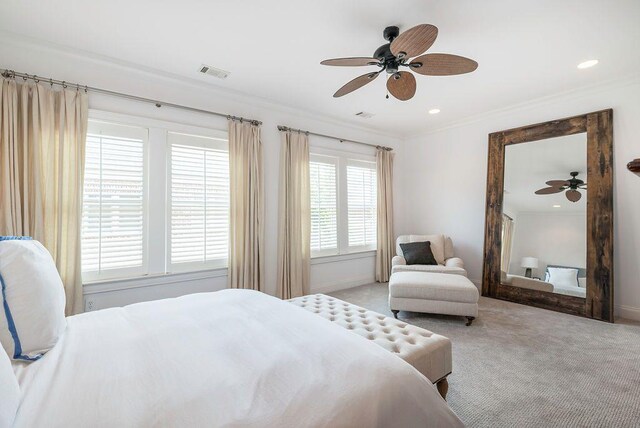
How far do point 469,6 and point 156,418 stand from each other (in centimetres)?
295

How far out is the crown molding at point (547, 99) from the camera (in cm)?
330

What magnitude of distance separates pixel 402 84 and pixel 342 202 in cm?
247

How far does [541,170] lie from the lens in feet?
12.8

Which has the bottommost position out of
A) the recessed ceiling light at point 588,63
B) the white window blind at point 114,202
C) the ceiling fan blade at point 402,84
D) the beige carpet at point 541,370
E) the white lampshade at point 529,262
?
the beige carpet at point 541,370

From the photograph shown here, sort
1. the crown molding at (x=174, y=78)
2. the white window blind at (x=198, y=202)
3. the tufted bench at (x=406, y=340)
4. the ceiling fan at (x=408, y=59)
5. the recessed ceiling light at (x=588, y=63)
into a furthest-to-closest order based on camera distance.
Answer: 1. the white window blind at (x=198, y=202)
2. the recessed ceiling light at (x=588, y=63)
3. the crown molding at (x=174, y=78)
4. the ceiling fan at (x=408, y=59)
5. the tufted bench at (x=406, y=340)

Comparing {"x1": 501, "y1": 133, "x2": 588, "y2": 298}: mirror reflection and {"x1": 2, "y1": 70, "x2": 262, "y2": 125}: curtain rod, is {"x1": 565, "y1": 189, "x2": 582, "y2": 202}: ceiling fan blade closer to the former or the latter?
{"x1": 501, "y1": 133, "x2": 588, "y2": 298}: mirror reflection

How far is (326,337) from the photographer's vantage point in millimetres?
1354

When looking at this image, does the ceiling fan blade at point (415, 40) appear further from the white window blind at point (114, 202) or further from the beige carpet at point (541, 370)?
the white window blind at point (114, 202)

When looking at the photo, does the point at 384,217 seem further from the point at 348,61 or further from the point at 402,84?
the point at 348,61

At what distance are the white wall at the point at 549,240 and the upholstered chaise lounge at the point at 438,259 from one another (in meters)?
0.80

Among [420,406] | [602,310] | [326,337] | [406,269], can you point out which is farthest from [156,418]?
[602,310]

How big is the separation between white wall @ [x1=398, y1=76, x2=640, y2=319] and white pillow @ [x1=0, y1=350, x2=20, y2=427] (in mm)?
5004

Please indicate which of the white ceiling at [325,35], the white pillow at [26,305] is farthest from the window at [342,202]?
the white pillow at [26,305]

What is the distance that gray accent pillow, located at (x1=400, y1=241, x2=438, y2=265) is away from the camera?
428 centimetres
